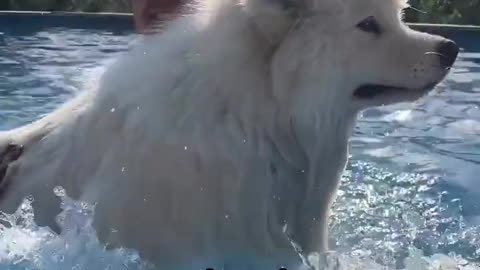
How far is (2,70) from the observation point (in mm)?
7645

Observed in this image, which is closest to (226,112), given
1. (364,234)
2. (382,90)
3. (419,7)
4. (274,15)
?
(274,15)

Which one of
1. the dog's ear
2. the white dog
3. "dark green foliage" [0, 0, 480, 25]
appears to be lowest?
"dark green foliage" [0, 0, 480, 25]

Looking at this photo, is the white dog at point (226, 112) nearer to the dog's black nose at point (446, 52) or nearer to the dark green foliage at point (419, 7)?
the dog's black nose at point (446, 52)

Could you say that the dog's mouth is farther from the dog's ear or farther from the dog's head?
the dog's ear

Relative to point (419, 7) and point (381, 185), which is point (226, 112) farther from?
point (419, 7)

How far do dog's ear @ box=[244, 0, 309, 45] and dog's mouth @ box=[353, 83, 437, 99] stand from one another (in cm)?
35

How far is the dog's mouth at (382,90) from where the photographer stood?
10.1ft

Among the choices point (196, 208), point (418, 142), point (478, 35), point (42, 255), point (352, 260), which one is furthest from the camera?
point (478, 35)

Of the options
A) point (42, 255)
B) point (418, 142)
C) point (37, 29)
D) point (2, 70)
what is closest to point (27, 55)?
point (2, 70)

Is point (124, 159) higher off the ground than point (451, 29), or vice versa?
point (124, 159)

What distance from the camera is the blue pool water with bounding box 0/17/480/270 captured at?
3219 millimetres

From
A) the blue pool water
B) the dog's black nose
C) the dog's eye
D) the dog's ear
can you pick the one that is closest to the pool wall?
the blue pool water

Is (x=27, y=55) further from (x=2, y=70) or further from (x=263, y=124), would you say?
(x=263, y=124)

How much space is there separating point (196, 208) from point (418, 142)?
3.00 metres
